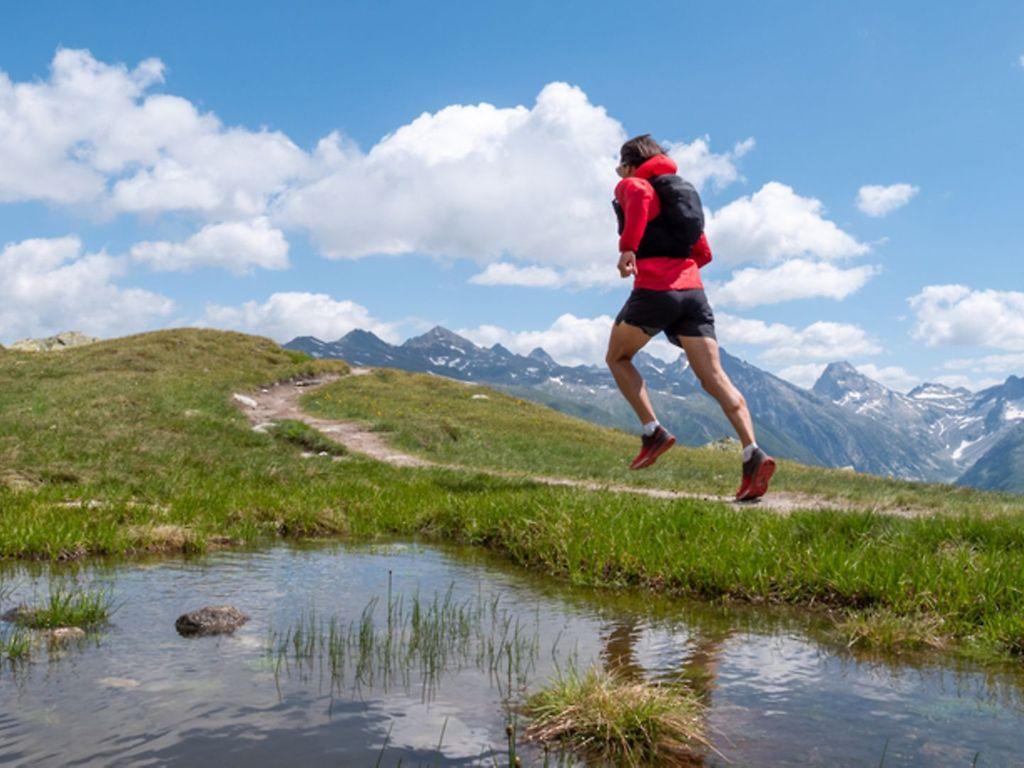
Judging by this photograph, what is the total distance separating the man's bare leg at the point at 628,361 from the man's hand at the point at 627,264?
2.90ft

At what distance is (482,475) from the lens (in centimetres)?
1897

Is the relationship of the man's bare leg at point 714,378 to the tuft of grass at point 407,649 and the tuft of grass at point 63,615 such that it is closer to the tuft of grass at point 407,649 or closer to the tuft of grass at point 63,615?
the tuft of grass at point 407,649

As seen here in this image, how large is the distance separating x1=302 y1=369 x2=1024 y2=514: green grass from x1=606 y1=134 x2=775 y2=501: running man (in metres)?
6.21

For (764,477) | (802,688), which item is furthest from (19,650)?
(764,477)

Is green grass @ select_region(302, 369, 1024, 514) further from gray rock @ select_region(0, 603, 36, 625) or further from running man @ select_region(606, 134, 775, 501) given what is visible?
gray rock @ select_region(0, 603, 36, 625)

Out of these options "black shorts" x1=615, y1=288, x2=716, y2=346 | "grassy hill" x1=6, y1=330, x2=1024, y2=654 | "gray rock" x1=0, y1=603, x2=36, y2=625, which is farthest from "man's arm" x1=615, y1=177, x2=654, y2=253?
"gray rock" x1=0, y1=603, x2=36, y2=625

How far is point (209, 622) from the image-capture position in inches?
229

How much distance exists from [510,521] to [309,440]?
16.7m

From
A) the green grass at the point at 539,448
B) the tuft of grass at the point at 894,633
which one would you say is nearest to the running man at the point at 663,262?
the tuft of grass at the point at 894,633

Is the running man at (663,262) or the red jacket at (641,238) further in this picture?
the running man at (663,262)

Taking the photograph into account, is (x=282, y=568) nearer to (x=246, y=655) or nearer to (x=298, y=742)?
(x=246, y=655)

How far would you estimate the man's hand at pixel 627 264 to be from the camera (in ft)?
31.9

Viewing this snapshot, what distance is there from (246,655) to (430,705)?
153cm

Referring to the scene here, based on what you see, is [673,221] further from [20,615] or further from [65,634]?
[20,615]
